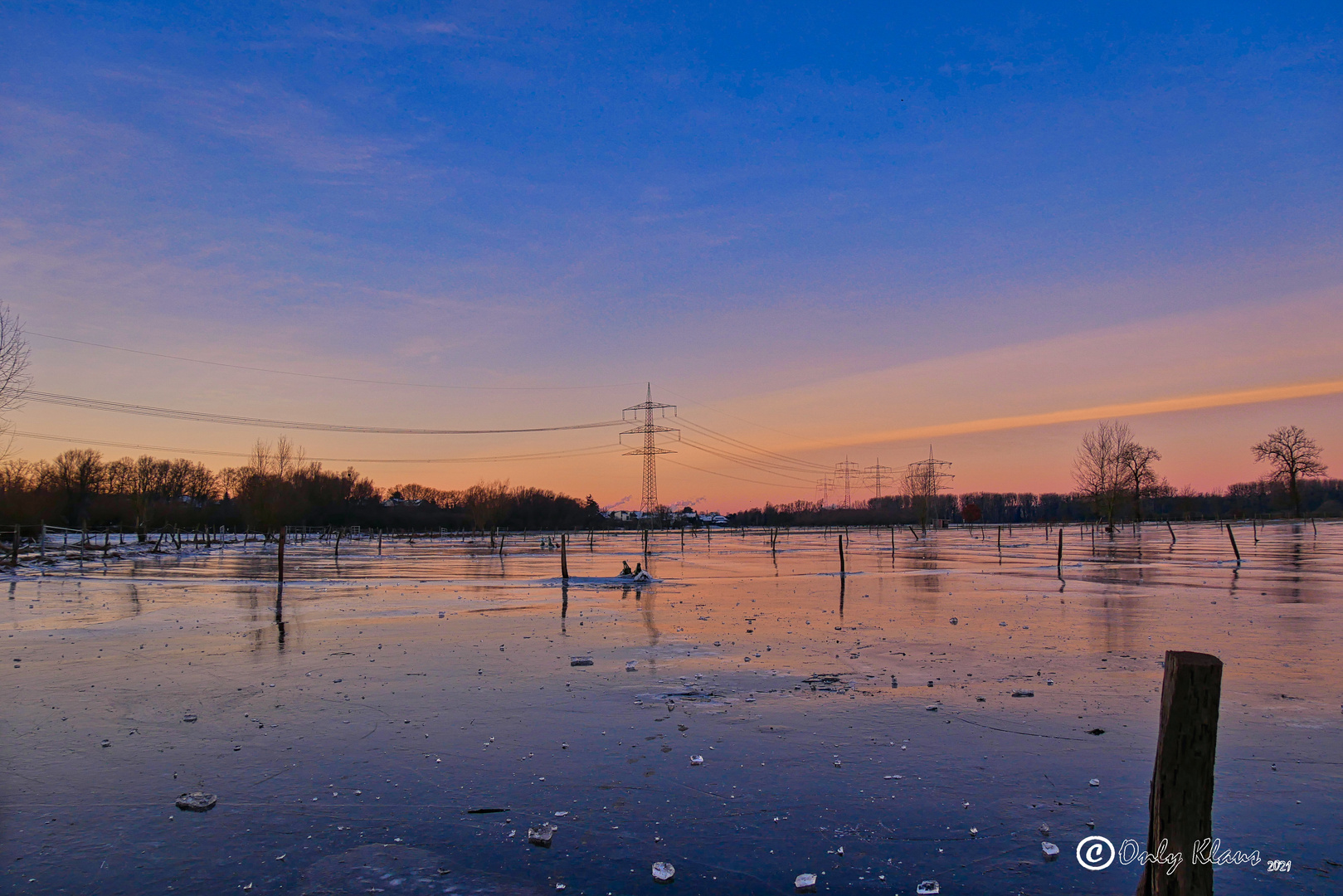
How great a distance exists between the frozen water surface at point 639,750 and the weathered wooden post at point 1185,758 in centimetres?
131

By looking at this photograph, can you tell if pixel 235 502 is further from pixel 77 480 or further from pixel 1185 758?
pixel 1185 758

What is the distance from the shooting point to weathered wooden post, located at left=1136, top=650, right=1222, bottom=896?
15.3 feet

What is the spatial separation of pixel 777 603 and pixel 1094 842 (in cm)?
1776

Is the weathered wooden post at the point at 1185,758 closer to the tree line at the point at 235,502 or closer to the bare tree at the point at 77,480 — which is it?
the tree line at the point at 235,502

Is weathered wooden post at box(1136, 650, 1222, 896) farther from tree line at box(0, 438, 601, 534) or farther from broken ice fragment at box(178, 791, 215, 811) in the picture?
tree line at box(0, 438, 601, 534)

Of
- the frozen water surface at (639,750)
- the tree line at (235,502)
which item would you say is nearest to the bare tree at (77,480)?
the tree line at (235,502)

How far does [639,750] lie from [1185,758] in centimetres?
549

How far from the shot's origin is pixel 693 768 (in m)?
8.17

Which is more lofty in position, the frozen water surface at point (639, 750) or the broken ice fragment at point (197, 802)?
the broken ice fragment at point (197, 802)

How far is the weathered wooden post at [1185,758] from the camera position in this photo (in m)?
4.66

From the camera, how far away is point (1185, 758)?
4.70 meters

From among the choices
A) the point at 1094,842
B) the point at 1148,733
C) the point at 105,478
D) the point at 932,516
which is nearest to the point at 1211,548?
the point at 1148,733

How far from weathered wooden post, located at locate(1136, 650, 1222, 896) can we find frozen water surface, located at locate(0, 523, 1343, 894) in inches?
51.6

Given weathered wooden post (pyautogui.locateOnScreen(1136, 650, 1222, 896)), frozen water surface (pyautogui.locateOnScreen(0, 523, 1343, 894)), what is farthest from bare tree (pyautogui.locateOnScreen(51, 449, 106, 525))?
weathered wooden post (pyautogui.locateOnScreen(1136, 650, 1222, 896))
